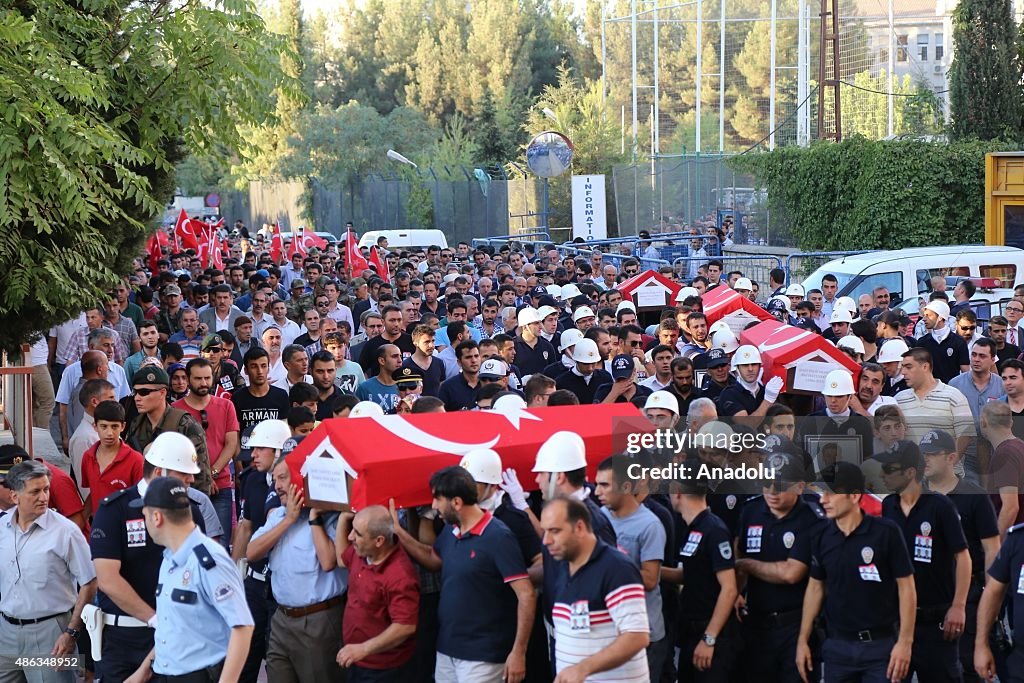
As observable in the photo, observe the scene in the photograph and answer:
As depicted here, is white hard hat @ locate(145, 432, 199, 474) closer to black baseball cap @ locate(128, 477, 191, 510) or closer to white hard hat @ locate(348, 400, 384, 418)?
black baseball cap @ locate(128, 477, 191, 510)

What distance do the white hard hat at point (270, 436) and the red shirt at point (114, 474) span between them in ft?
3.55

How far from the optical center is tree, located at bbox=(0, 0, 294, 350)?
8812 millimetres

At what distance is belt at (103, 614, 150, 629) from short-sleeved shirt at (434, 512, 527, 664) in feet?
5.03

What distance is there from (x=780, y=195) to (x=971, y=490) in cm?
2855

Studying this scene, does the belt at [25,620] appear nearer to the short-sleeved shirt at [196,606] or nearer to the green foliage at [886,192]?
the short-sleeved shirt at [196,606]

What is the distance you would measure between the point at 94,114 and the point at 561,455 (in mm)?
5302

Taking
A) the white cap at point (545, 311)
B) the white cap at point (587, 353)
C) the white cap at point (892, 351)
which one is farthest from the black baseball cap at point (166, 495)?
the white cap at point (545, 311)

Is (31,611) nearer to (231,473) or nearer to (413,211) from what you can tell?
(231,473)

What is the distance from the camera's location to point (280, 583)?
268 inches

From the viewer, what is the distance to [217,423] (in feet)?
31.5

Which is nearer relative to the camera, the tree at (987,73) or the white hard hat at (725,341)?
the white hard hat at (725,341)

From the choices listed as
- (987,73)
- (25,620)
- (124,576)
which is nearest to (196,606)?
(124,576)

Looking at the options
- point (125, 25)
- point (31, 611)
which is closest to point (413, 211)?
point (125, 25)

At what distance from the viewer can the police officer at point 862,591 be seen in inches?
250
